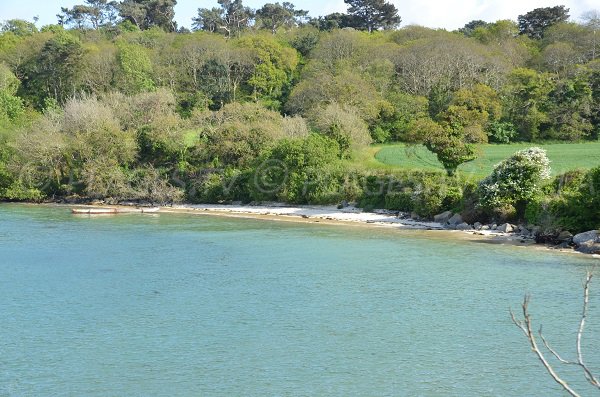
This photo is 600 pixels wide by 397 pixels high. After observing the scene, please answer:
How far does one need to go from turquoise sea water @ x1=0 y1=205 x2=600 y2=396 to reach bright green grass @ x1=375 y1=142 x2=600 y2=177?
14.5m

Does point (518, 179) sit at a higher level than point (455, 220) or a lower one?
higher

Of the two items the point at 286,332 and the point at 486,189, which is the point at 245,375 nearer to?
the point at 286,332

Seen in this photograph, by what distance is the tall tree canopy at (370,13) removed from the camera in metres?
122

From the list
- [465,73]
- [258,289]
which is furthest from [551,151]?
[258,289]

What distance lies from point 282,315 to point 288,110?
5510cm

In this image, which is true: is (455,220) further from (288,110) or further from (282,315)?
(288,110)

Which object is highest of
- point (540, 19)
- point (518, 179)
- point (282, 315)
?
point (540, 19)

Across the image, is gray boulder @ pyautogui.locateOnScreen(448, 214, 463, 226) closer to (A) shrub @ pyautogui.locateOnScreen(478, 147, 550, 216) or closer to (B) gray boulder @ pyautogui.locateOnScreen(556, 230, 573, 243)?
(A) shrub @ pyautogui.locateOnScreen(478, 147, 550, 216)

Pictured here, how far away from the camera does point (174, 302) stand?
1080 inches

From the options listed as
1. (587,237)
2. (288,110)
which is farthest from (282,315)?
(288,110)

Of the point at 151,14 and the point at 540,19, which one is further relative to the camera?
the point at 151,14

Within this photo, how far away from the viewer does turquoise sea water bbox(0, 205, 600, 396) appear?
19.1 metres

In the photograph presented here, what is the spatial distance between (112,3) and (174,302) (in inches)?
4378

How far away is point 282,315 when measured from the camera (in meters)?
25.3
